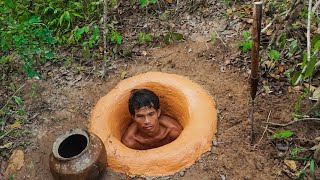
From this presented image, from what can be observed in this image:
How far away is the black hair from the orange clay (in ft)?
0.71

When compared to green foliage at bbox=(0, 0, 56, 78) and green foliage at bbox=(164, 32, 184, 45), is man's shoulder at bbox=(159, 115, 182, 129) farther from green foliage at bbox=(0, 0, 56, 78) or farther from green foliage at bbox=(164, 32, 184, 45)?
green foliage at bbox=(0, 0, 56, 78)

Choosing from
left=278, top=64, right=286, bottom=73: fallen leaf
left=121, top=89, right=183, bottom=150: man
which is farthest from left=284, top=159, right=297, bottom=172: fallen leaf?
left=121, top=89, right=183, bottom=150: man

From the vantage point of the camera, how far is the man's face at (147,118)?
427 cm

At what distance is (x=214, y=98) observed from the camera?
14.1 feet

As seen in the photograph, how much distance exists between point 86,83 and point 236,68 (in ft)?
6.32

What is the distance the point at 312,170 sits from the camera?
3.30 m

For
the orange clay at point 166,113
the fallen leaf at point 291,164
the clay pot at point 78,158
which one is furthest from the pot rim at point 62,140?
the fallen leaf at point 291,164

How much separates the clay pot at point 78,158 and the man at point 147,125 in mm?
863

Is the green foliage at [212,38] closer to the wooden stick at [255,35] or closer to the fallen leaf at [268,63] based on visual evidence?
the fallen leaf at [268,63]

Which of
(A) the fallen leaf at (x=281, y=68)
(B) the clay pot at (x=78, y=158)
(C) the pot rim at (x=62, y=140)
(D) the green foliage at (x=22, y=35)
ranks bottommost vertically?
(B) the clay pot at (x=78, y=158)

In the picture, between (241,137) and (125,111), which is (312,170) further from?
(125,111)

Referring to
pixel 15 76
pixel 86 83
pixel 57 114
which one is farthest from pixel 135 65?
pixel 15 76

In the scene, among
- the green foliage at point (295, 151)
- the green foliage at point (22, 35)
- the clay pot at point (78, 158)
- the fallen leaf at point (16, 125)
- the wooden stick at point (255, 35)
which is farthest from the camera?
the fallen leaf at point (16, 125)

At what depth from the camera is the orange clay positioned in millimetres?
3666
